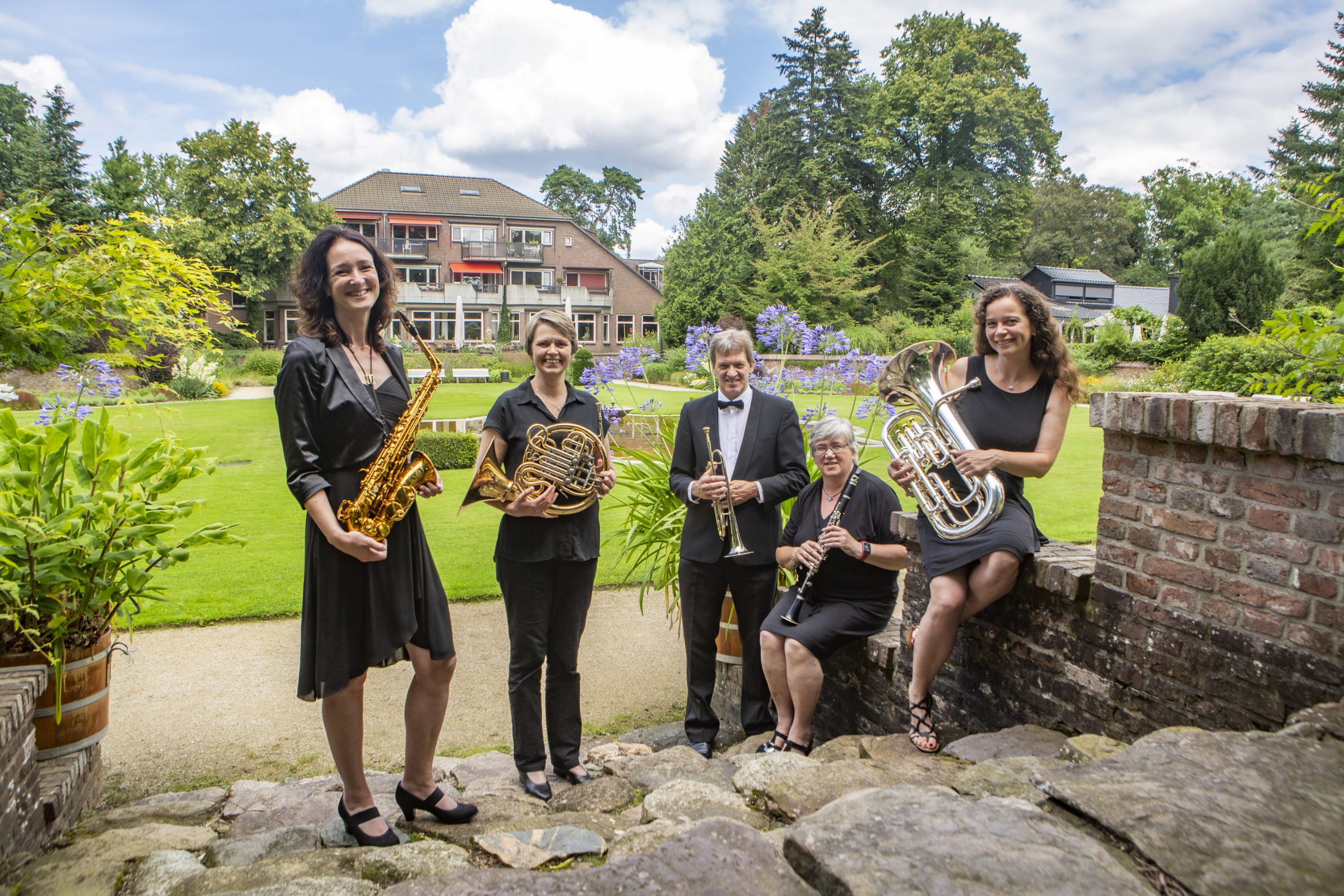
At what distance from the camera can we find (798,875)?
1.63 meters

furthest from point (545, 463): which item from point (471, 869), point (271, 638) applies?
point (271, 638)

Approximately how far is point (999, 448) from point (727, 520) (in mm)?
1248

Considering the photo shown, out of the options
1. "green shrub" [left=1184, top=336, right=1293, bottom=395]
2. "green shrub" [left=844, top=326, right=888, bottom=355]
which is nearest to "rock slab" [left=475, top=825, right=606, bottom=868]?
"green shrub" [left=1184, top=336, right=1293, bottom=395]

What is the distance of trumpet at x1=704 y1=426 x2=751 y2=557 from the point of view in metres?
3.94

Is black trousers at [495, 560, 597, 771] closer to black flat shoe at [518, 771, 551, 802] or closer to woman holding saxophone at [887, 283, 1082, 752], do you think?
black flat shoe at [518, 771, 551, 802]

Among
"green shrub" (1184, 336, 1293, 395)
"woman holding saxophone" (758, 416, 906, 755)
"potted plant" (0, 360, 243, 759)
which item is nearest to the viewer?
"potted plant" (0, 360, 243, 759)

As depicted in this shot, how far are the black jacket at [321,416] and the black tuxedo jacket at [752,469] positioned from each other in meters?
1.68

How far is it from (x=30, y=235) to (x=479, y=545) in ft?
17.7

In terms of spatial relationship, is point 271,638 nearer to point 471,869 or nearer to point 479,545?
point 479,545

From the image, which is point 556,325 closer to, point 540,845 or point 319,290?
point 319,290

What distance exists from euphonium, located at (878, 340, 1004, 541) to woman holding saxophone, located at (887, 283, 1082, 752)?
4cm

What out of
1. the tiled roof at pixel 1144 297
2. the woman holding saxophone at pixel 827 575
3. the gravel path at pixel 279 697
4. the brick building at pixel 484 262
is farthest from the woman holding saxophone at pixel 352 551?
the tiled roof at pixel 1144 297

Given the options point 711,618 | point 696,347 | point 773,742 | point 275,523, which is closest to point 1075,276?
point 696,347

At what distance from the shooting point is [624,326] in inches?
1839
